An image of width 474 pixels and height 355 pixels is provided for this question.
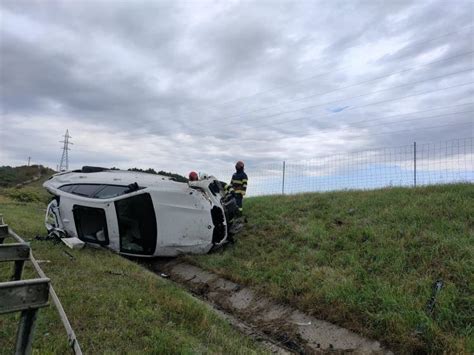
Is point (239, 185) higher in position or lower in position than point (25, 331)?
higher

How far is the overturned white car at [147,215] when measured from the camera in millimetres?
7656

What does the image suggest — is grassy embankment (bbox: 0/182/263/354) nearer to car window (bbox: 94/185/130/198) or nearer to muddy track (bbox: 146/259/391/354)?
muddy track (bbox: 146/259/391/354)

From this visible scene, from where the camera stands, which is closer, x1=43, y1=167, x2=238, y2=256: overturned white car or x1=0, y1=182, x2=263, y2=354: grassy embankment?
x1=0, y1=182, x2=263, y2=354: grassy embankment

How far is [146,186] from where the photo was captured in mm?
7875

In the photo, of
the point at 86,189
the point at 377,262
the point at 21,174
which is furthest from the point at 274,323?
the point at 21,174

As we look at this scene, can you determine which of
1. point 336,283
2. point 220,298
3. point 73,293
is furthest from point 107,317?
point 336,283

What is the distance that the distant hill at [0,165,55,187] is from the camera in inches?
1718

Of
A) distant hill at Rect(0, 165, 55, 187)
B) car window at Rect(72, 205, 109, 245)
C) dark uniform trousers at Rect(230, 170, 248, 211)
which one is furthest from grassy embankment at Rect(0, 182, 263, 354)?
distant hill at Rect(0, 165, 55, 187)

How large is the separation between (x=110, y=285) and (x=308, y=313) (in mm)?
2785

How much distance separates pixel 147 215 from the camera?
7.61m

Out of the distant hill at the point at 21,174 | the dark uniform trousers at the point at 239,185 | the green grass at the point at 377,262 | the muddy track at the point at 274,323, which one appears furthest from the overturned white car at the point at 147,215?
the distant hill at the point at 21,174

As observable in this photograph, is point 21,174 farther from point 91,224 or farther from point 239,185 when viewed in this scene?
A: point 239,185

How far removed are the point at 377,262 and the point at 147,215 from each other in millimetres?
4416

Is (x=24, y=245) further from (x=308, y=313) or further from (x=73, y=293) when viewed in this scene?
(x=308, y=313)
